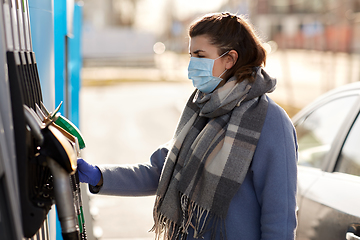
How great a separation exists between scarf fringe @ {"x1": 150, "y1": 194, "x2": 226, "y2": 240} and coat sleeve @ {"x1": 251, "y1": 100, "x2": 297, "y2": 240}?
204mm

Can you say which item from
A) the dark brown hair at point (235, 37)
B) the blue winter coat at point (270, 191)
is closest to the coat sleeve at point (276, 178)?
the blue winter coat at point (270, 191)

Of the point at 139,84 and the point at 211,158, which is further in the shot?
the point at 139,84

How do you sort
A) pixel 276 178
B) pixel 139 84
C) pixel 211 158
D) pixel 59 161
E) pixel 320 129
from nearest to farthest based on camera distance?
pixel 59 161
pixel 276 178
pixel 211 158
pixel 320 129
pixel 139 84

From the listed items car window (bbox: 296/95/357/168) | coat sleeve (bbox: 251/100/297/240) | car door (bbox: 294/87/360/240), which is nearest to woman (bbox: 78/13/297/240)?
coat sleeve (bbox: 251/100/297/240)

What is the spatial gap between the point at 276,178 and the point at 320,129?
161cm

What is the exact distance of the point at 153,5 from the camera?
2263 inches

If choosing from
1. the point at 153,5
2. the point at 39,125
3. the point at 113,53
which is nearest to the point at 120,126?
the point at 39,125

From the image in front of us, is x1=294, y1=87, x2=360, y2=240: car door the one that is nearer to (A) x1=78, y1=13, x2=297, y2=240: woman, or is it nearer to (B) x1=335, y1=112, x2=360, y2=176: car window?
(B) x1=335, y1=112, x2=360, y2=176: car window

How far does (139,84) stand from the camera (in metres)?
26.6

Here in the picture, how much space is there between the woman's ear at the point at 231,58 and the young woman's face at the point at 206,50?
24 millimetres

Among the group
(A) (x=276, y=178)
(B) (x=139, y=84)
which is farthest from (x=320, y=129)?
(B) (x=139, y=84)

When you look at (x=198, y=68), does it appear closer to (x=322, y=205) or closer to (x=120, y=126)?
(x=322, y=205)

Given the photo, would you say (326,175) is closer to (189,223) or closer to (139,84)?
(189,223)

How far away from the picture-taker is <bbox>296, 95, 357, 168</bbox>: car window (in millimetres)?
3092
